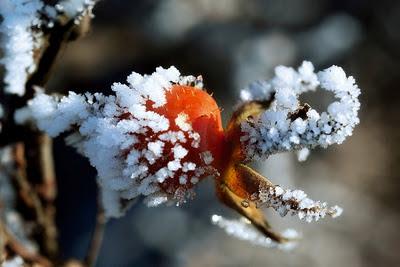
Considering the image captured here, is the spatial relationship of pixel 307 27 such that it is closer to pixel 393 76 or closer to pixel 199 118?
pixel 393 76

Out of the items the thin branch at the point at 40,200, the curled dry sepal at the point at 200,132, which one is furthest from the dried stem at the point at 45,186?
the curled dry sepal at the point at 200,132

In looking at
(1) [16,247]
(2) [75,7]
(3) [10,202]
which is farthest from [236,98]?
(2) [75,7]

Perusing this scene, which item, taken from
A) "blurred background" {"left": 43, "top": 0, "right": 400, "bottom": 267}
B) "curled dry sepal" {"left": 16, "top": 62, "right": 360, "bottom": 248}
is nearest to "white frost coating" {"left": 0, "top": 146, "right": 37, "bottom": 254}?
"curled dry sepal" {"left": 16, "top": 62, "right": 360, "bottom": 248}

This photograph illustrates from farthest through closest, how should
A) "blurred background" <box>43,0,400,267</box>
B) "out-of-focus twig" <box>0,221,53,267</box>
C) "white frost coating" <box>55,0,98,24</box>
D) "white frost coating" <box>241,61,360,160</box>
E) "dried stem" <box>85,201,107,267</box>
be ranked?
"blurred background" <box>43,0,400,267</box> < "dried stem" <box>85,201,107,267</box> < "out-of-focus twig" <box>0,221,53,267</box> < "white frost coating" <box>55,0,98,24</box> < "white frost coating" <box>241,61,360,160</box>

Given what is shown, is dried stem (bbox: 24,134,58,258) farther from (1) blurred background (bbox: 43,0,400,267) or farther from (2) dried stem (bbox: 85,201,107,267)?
(1) blurred background (bbox: 43,0,400,267)

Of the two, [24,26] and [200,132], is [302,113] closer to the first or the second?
[200,132]

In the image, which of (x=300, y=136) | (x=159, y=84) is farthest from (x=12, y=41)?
(x=300, y=136)

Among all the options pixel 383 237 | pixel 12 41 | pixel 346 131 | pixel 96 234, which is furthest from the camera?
pixel 383 237
